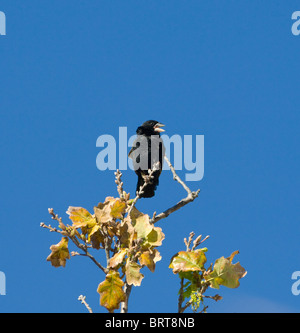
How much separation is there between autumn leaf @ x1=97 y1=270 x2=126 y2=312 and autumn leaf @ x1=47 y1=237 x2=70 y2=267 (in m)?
0.45

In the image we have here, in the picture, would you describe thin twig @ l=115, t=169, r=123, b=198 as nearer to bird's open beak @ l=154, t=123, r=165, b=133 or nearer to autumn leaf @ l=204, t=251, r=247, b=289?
autumn leaf @ l=204, t=251, r=247, b=289

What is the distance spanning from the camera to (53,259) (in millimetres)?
5125

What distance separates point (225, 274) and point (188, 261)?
341 mm

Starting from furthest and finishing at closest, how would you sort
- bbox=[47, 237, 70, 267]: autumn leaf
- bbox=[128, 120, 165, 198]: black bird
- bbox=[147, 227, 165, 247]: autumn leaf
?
bbox=[128, 120, 165, 198]: black bird, bbox=[47, 237, 70, 267]: autumn leaf, bbox=[147, 227, 165, 247]: autumn leaf

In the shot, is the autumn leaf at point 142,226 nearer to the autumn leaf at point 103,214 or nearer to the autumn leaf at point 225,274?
the autumn leaf at point 103,214

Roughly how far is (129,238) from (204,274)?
0.74 meters

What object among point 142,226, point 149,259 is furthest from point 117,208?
point 149,259

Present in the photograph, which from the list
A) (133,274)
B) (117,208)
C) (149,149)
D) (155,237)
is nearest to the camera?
(133,274)

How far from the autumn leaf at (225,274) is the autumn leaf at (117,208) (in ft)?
3.09

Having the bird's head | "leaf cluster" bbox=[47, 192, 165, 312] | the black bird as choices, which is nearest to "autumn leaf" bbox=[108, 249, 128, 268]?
"leaf cluster" bbox=[47, 192, 165, 312]

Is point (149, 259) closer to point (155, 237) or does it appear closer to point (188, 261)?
point (155, 237)

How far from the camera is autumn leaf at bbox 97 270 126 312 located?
4.88 metres

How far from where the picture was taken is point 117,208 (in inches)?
203

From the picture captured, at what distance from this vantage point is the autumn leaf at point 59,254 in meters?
5.11
